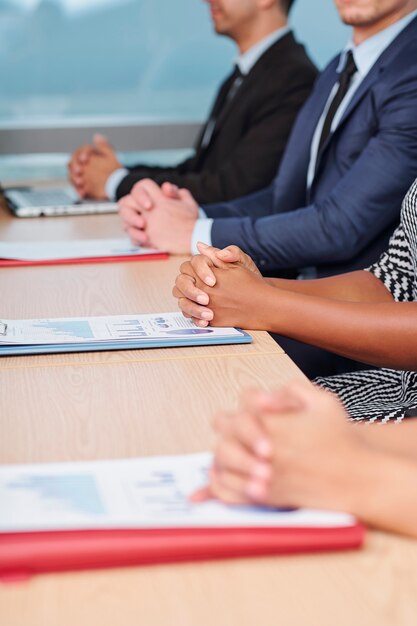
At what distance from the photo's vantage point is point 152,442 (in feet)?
3.03

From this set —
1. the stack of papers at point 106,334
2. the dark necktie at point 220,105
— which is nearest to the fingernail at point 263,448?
the stack of papers at point 106,334

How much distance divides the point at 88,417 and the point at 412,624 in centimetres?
46

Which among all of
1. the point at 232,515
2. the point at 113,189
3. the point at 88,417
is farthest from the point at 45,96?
the point at 232,515

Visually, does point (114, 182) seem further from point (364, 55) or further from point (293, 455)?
point (293, 455)

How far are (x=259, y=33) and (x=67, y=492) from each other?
7.88 feet

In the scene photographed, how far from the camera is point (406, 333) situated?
4.73ft

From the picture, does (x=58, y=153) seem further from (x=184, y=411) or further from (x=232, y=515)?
(x=232, y=515)

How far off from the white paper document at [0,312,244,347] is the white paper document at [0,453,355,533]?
1.49 ft

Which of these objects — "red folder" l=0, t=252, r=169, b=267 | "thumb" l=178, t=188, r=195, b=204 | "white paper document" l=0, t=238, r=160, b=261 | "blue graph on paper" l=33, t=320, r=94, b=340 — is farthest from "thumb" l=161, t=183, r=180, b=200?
"blue graph on paper" l=33, t=320, r=94, b=340

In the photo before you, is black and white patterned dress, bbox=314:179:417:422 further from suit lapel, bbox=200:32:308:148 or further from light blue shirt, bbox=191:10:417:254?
suit lapel, bbox=200:32:308:148

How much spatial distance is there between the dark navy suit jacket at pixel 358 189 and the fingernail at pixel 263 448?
49.9 inches

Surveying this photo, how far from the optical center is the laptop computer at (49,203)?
2.49 meters

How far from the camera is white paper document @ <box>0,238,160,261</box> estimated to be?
1.89 meters

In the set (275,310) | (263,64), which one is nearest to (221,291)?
(275,310)
